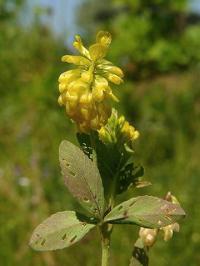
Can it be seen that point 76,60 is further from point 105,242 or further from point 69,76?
point 105,242


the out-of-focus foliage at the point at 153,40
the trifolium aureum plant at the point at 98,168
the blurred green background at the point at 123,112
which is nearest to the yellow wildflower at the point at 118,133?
the trifolium aureum plant at the point at 98,168

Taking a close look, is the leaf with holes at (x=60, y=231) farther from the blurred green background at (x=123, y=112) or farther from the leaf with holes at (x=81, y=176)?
the blurred green background at (x=123, y=112)

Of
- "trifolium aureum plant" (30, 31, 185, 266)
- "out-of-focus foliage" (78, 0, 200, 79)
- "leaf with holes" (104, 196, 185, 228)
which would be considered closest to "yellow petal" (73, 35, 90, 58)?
"trifolium aureum plant" (30, 31, 185, 266)

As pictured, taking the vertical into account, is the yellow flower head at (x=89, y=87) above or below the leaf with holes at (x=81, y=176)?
above

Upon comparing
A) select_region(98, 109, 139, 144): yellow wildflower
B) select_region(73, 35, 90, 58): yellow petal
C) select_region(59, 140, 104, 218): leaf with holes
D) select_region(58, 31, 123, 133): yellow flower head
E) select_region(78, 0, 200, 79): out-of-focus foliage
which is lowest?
select_region(59, 140, 104, 218): leaf with holes

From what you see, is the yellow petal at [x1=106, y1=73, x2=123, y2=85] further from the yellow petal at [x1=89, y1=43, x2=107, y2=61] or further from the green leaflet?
the green leaflet

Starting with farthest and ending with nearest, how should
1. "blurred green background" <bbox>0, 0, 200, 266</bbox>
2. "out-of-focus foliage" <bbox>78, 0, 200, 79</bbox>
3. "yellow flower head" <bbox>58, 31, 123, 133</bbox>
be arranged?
"out-of-focus foliage" <bbox>78, 0, 200, 79</bbox> < "blurred green background" <bbox>0, 0, 200, 266</bbox> < "yellow flower head" <bbox>58, 31, 123, 133</bbox>

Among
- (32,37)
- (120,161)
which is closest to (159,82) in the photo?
(32,37)

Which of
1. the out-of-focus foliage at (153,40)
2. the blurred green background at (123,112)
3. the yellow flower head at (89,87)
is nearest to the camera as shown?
the yellow flower head at (89,87)
